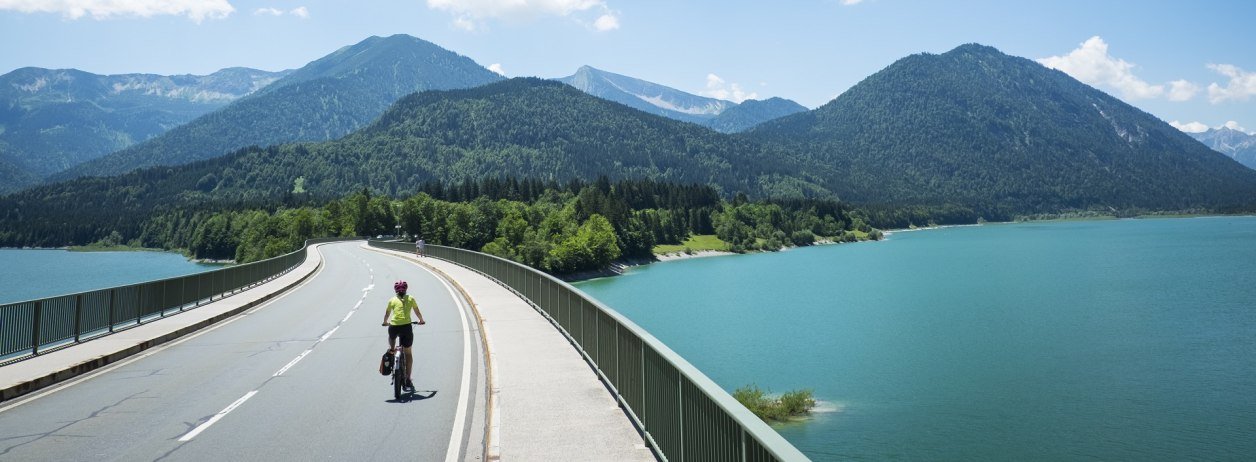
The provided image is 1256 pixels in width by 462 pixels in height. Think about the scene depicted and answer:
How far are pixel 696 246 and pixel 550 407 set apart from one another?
405 ft

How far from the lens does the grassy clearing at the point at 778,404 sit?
2688 cm

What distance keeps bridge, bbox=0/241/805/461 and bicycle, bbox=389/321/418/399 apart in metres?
0.26

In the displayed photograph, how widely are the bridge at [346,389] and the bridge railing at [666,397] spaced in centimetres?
3

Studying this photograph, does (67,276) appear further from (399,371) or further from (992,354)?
(399,371)

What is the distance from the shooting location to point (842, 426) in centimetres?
2641

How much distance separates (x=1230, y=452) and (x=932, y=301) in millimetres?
36862

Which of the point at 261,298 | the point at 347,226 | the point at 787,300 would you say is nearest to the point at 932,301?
the point at 787,300

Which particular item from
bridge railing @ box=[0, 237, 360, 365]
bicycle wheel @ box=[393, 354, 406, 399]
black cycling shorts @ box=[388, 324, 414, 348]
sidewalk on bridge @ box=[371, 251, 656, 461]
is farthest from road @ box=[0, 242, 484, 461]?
bridge railing @ box=[0, 237, 360, 365]

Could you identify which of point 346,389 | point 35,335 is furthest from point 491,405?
point 35,335

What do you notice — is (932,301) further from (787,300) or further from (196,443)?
(196,443)

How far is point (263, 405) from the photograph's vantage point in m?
10.9

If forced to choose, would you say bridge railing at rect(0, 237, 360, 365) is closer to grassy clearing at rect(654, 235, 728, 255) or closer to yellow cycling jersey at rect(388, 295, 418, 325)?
yellow cycling jersey at rect(388, 295, 418, 325)

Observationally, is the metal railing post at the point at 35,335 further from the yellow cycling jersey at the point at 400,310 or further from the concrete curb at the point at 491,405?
the concrete curb at the point at 491,405

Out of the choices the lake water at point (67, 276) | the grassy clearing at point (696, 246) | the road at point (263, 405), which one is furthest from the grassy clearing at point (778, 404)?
the grassy clearing at point (696, 246)
